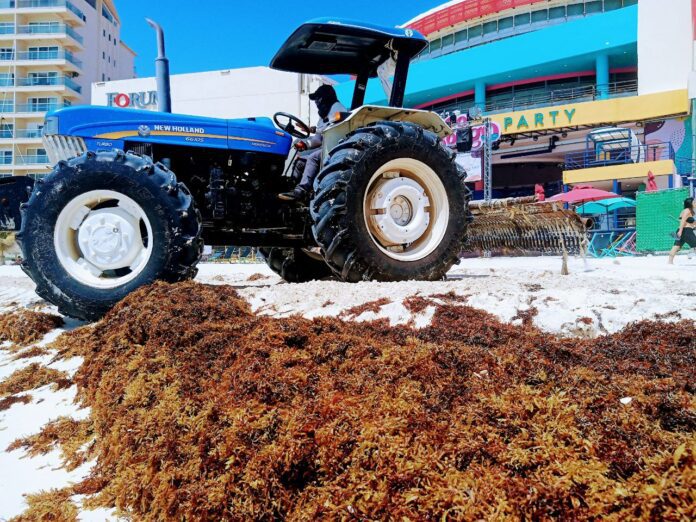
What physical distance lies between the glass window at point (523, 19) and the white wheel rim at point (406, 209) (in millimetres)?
35282

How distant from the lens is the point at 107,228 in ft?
12.1

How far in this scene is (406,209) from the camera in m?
4.64

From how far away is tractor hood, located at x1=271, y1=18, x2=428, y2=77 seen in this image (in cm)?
485

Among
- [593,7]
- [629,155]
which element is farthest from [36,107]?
[629,155]

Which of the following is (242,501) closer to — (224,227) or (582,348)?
(582,348)

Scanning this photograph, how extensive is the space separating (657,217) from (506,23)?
24.5 meters

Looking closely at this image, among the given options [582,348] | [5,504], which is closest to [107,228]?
[5,504]

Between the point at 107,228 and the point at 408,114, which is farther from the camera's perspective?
the point at 408,114

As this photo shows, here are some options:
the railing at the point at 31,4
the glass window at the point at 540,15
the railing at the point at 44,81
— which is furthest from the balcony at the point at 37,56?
the glass window at the point at 540,15

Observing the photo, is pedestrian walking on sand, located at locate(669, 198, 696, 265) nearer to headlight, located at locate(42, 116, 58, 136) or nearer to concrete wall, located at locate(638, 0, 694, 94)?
headlight, located at locate(42, 116, 58, 136)

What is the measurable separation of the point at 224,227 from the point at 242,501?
3709 millimetres

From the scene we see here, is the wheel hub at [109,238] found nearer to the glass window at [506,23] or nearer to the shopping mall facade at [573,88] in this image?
the shopping mall facade at [573,88]

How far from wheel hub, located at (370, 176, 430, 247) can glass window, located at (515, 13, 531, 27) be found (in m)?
35.4

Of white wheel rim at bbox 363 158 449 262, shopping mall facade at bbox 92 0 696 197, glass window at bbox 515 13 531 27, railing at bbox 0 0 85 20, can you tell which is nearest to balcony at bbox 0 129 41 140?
railing at bbox 0 0 85 20
